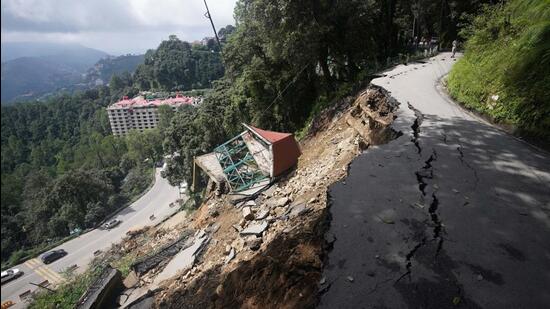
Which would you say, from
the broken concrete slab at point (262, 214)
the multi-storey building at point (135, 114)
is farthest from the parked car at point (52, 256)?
the multi-storey building at point (135, 114)

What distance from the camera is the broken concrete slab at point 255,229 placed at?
7070 mm

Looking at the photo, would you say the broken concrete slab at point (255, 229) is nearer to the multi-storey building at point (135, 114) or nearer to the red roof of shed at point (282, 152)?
the red roof of shed at point (282, 152)

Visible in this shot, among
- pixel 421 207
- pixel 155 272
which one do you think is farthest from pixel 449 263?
pixel 155 272

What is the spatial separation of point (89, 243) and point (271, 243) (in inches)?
1391

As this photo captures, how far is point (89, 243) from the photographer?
33438mm

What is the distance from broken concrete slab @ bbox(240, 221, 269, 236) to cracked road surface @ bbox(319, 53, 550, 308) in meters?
2.73

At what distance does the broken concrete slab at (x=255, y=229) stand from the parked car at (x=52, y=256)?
107 feet

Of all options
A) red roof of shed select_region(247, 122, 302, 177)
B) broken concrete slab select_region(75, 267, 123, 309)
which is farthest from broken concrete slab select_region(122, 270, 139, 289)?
red roof of shed select_region(247, 122, 302, 177)

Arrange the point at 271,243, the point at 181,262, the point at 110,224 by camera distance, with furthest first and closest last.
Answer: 1. the point at 110,224
2. the point at 181,262
3. the point at 271,243

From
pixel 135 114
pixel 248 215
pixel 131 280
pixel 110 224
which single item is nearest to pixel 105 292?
pixel 131 280

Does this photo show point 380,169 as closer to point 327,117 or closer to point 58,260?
point 327,117

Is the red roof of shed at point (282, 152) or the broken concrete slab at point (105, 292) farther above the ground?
the red roof of shed at point (282, 152)

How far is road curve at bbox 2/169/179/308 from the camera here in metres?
26.8

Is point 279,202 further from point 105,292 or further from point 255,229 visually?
point 105,292
